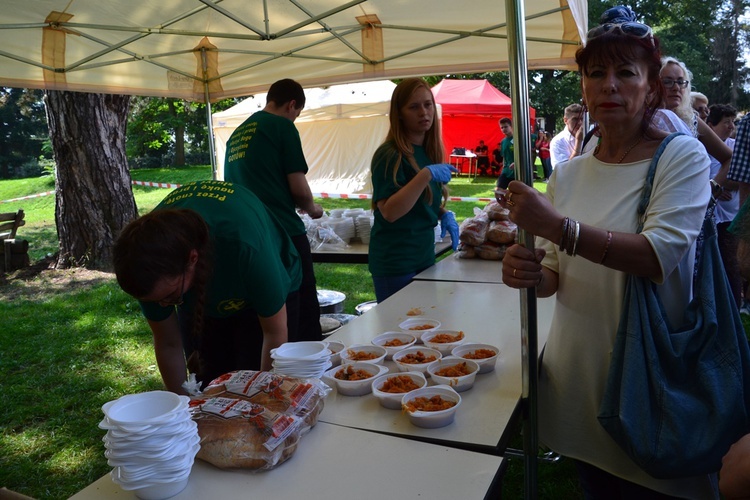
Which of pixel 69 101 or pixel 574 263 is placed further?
pixel 69 101

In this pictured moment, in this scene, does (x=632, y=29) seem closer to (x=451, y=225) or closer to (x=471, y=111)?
(x=451, y=225)

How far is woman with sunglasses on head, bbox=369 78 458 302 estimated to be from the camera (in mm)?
2943

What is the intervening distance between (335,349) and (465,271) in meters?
1.64

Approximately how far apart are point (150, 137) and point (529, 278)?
1101 inches

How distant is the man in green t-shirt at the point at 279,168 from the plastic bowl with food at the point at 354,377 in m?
1.59

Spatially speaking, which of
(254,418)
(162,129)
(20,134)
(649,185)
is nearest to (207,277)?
(254,418)

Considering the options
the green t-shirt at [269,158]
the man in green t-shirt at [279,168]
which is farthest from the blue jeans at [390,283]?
the green t-shirt at [269,158]

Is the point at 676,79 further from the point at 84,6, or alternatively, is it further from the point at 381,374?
the point at 84,6

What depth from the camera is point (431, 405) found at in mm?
1662

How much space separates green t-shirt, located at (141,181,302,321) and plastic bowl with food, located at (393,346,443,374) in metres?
0.47

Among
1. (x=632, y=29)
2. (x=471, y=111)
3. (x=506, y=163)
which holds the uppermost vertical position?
(x=471, y=111)

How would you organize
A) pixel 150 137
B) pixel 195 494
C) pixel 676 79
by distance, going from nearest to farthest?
pixel 195 494 < pixel 676 79 < pixel 150 137

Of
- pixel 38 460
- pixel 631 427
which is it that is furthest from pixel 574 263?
pixel 38 460

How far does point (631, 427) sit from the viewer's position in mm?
1367
